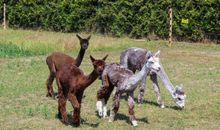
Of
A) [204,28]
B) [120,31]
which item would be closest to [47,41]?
[120,31]

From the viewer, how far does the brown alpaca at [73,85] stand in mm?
10016

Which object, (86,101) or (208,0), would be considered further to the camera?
(208,0)

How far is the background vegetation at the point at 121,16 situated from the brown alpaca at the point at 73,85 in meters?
15.9

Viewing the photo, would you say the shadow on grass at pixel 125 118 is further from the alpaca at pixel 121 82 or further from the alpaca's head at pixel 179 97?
the alpaca's head at pixel 179 97

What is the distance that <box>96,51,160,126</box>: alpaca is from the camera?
10.4m

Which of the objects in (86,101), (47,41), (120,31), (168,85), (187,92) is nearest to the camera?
(168,85)

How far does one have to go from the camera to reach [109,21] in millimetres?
28453

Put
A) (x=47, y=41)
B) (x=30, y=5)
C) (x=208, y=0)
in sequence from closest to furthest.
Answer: (x=47, y=41) → (x=208, y=0) → (x=30, y=5)

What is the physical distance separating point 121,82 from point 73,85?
103 cm

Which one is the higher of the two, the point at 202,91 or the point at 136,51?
the point at 136,51

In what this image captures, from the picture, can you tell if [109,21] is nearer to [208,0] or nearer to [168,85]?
[208,0]

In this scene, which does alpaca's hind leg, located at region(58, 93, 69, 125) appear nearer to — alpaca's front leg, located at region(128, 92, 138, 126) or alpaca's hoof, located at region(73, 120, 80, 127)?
alpaca's hoof, located at region(73, 120, 80, 127)

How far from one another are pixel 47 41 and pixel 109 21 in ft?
18.4

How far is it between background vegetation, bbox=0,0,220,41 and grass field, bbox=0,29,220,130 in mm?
1648
